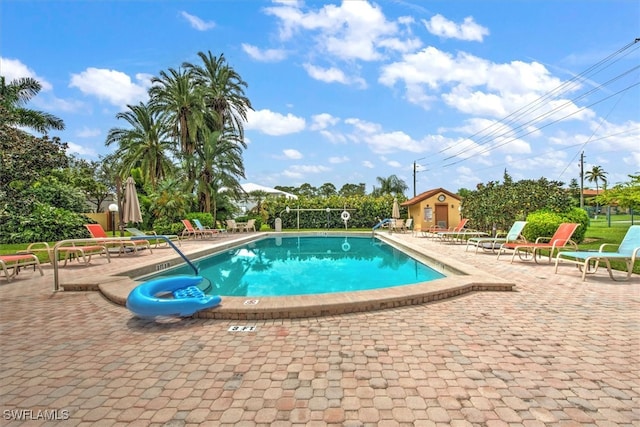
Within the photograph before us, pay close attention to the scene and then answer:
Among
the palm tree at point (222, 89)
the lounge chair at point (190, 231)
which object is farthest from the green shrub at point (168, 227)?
the palm tree at point (222, 89)

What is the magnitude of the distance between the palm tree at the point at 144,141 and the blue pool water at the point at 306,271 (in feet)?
41.7

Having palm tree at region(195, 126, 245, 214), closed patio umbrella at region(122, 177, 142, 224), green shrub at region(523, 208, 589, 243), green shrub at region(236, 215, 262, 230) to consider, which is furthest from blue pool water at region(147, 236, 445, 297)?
green shrub at region(236, 215, 262, 230)

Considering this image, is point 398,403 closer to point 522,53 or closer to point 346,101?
point 522,53

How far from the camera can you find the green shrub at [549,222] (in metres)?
11.5

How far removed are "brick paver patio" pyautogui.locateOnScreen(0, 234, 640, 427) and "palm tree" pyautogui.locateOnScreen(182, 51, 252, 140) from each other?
23211 millimetres

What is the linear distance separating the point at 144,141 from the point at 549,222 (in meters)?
23.3

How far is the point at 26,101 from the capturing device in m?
20.4

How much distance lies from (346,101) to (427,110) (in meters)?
5.72

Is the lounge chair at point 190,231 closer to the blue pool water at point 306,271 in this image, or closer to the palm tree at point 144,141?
the blue pool water at point 306,271

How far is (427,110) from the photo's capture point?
945 inches

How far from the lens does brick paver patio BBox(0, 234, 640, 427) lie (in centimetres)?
223

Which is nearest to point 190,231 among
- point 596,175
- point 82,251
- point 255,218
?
point 255,218

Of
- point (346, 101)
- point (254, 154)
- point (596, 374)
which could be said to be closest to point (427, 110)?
point (346, 101)

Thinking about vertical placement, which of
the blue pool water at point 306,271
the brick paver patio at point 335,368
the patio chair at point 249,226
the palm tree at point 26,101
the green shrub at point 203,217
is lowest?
the blue pool water at point 306,271
